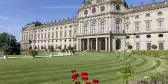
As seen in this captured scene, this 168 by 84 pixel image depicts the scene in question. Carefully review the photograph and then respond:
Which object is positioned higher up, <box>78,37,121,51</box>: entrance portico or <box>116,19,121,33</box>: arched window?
<box>116,19,121,33</box>: arched window

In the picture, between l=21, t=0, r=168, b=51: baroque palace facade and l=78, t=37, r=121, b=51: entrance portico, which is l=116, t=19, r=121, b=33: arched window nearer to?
l=21, t=0, r=168, b=51: baroque palace facade

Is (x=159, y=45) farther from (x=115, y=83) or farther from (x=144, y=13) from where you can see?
(x=115, y=83)

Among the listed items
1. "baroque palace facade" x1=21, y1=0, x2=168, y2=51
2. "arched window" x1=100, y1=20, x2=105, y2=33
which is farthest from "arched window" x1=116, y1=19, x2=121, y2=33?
"arched window" x1=100, y1=20, x2=105, y2=33

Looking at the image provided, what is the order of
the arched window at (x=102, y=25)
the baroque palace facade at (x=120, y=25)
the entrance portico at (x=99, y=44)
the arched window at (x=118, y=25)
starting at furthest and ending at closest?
the arched window at (x=102, y=25)
the arched window at (x=118, y=25)
the entrance portico at (x=99, y=44)
the baroque palace facade at (x=120, y=25)

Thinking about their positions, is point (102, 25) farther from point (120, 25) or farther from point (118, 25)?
point (120, 25)

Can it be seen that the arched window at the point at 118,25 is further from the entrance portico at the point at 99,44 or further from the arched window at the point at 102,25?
the arched window at the point at 102,25

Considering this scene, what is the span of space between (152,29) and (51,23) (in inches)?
2082

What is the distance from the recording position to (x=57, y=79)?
16.5 m

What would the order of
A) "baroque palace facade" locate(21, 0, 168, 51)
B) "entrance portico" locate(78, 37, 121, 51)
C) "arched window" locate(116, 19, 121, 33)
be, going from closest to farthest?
"baroque palace facade" locate(21, 0, 168, 51), "entrance portico" locate(78, 37, 121, 51), "arched window" locate(116, 19, 121, 33)

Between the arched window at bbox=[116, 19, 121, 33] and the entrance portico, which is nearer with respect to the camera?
the entrance portico

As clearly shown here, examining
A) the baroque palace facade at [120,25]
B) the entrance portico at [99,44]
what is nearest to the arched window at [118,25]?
the baroque palace facade at [120,25]

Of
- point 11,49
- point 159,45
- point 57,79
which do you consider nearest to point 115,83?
point 57,79

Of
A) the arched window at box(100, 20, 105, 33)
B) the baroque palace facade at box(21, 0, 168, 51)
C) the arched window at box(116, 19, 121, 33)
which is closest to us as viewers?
the baroque palace facade at box(21, 0, 168, 51)

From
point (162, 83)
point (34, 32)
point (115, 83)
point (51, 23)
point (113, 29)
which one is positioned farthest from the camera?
point (34, 32)
